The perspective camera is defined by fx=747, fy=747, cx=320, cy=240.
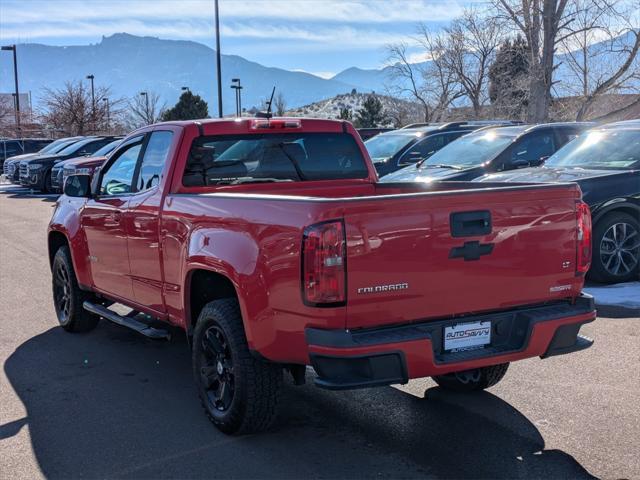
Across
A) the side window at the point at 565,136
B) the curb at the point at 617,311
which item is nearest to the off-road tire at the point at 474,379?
the curb at the point at 617,311

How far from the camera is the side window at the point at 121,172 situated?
622cm

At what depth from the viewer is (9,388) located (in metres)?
5.59

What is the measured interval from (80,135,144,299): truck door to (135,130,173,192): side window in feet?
0.54

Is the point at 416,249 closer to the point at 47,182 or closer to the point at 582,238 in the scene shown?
the point at 582,238

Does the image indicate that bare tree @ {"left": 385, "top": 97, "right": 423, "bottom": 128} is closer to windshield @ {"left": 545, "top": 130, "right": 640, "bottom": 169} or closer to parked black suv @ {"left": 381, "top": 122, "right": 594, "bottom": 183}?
parked black suv @ {"left": 381, "top": 122, "right": 594, "bottom": 183}

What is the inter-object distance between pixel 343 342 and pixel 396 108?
162 feet

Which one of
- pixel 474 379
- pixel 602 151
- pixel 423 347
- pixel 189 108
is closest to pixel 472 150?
pixel 602 151

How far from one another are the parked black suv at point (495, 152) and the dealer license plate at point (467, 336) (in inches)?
264

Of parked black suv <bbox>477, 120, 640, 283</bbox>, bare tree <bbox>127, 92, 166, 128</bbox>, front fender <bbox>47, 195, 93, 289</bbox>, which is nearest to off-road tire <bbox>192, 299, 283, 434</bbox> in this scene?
front fender <bbox>47, 195, 93, 289</bbox>

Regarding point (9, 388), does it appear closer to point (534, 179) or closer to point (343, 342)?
point (343, 342)

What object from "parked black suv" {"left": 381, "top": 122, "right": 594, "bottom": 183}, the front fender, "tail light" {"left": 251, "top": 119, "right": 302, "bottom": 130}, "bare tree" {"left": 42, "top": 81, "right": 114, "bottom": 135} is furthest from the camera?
"bare tree" {"left": 42, "top": 81, "right": 114, "bottom": 135}

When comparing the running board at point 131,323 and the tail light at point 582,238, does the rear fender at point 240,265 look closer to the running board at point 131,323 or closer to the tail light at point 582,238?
the running board at point 131,323

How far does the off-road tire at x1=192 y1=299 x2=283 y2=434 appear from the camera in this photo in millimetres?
4348

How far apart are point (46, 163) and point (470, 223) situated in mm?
22261
